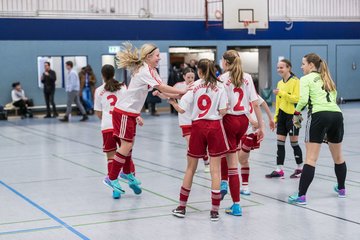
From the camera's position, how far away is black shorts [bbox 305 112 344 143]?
279 inches

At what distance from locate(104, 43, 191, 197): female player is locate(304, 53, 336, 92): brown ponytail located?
1.85 metres

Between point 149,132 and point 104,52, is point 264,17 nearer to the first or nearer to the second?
point 104,52

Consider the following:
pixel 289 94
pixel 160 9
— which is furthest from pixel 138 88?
pixel 160 9

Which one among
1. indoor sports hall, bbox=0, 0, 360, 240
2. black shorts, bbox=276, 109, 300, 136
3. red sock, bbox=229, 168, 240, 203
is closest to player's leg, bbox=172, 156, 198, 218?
indoor sports hall, bbox=0, 0, 360, 240

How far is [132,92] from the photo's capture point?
7.29 meters

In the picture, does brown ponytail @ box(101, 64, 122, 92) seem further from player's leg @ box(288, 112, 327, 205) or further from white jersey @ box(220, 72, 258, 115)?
player's leg @ box(288, 112, 327, 205)

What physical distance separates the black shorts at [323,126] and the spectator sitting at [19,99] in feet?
53.4

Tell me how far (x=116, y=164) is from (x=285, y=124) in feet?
9.38

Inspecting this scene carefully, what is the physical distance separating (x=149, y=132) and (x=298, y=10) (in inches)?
540

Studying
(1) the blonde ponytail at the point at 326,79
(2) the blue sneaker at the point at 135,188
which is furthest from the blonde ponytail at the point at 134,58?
(1) the blonde ponytail at the point at 326,79

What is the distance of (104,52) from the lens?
23.6 m


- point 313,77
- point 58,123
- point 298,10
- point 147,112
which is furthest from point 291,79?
point 298,10

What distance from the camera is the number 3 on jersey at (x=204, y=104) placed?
647 cm

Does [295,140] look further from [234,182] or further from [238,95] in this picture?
[234,182]
